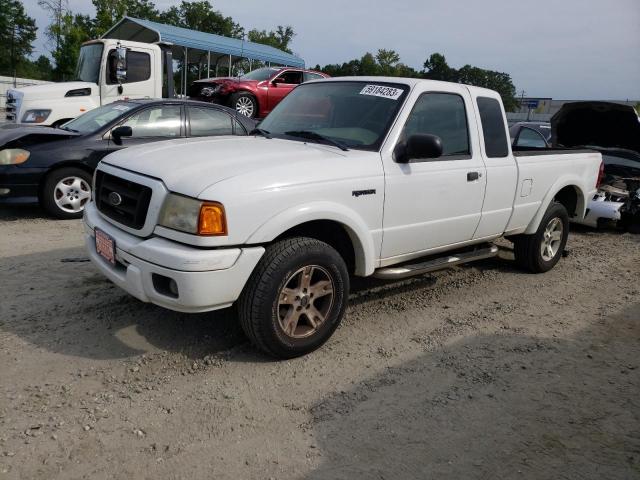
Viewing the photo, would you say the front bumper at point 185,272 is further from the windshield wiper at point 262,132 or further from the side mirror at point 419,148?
the windshield wiper at point 262,132

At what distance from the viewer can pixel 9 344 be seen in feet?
11.5

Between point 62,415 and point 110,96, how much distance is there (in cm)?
910

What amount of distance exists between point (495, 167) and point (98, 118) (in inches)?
216

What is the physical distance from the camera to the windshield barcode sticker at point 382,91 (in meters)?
4.14

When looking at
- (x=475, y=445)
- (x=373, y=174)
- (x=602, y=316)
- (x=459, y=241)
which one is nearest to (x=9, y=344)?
(x=373, y=174)

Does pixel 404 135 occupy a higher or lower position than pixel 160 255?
higher

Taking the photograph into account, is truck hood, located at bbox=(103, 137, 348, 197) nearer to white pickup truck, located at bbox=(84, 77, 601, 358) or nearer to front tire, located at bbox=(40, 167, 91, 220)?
white pickup truck, located at bbox=(84, 77, 601, 358)

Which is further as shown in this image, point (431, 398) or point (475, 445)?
point (431, 398)

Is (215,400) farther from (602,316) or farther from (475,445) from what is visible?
(602,316)

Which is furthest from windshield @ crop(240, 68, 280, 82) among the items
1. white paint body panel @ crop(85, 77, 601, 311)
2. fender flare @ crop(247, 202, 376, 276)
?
fender flare @ crop(247, 202, 376, 276)

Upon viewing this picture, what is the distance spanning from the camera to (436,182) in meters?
4.13

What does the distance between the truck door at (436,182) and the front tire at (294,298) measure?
583 millimetres

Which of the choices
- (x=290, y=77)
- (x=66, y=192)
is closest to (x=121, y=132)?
(x=66, y=192)

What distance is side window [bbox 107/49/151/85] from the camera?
10.6 metres
